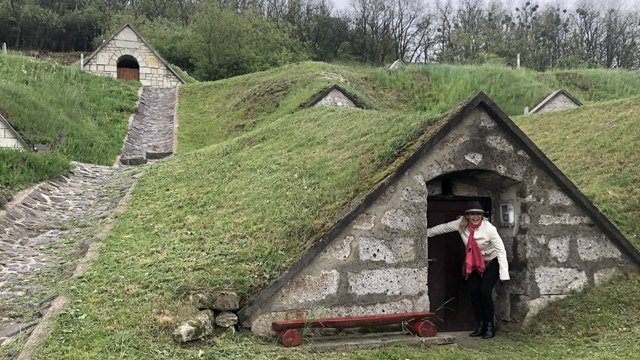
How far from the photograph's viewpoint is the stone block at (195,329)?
16.1 ft

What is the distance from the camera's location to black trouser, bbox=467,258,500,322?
602cm

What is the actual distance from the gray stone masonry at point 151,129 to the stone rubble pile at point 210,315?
32.0ft

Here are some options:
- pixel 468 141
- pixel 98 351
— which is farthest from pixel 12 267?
pixel 468 141

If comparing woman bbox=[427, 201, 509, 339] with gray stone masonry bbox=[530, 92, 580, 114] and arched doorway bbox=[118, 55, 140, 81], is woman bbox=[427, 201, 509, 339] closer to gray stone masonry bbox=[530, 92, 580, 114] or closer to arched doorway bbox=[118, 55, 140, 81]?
gray stone masonry bbox=[530, 92, 580, 114]

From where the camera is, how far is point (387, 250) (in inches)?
230

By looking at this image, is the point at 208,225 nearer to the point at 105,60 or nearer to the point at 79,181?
the point at 79,181

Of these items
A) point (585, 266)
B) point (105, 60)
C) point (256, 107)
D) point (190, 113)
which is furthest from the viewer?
point (105, 60)

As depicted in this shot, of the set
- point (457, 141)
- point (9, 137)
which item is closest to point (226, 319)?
point (457, 141)

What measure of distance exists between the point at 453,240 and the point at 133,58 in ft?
76.1

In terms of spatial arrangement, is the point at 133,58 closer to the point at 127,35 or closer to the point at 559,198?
the point at 127,35

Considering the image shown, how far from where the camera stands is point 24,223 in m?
8.90

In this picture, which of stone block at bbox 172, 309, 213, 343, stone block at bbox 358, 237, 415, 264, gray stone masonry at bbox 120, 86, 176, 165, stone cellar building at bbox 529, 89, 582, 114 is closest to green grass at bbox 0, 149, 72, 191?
gray stone masonry at bbox 120, 86, 176, 165

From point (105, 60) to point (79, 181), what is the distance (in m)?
15.6

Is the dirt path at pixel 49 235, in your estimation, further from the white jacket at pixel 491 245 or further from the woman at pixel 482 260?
the white jacket at pixel 491 245
